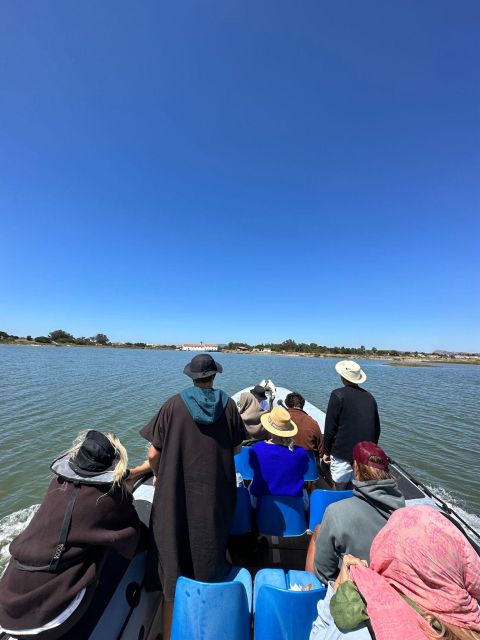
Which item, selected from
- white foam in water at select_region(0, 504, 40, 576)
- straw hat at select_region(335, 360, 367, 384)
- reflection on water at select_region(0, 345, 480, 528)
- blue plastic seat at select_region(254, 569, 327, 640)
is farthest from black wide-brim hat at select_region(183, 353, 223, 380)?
reflection on water at select_region(0, 345, 480, 528)

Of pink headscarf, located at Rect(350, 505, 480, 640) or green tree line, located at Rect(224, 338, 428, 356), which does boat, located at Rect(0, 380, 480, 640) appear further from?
green tree line, located at Rect(224, 338, 428, 356)

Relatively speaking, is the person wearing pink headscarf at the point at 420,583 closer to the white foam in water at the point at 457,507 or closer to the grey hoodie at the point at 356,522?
the grey hoodie at the point at 356,522

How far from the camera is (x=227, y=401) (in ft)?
6.06

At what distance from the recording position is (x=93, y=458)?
4.77 feet

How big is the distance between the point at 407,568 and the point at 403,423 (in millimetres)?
11487

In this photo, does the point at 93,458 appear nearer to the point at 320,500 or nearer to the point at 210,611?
the point at 210,611

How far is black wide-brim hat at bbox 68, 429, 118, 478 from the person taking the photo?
1.45m

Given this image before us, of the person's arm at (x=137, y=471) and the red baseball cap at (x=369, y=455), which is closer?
the red baseball cap at (x=369, y=455)

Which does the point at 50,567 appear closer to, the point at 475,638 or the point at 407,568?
the point at 407,568

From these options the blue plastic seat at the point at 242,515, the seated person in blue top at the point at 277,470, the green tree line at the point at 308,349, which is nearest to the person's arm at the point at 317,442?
the seated person in blue top at the point at 277,470

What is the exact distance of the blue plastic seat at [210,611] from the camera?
1.40 meters

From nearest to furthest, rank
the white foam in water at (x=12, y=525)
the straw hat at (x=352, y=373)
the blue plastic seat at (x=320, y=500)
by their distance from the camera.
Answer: the blue plastic seat at (x=320, y=500), the straw hat at (x=352, y=373), the white foam in water at (x=12, y=525)

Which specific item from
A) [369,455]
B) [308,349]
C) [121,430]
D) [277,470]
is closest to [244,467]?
[277,470]

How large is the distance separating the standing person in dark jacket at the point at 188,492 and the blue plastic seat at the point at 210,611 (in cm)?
28
